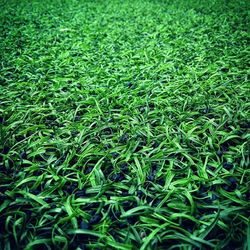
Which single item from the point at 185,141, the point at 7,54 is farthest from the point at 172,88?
the point at 7,54

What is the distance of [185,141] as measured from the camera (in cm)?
197

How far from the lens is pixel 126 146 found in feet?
6.41

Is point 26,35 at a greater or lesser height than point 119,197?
greater

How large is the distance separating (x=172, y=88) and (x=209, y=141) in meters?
1.10

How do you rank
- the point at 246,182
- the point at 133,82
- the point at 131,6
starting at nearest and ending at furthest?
1. the point at 246,182
2. the point at 133,82
3. the point at 131,6

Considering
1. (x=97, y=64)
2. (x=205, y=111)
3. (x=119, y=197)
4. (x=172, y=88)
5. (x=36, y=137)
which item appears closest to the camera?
(x=119, y=197)

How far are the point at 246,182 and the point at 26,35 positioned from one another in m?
5.04

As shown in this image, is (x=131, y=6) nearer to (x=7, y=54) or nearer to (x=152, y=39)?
(x=152, y=39)

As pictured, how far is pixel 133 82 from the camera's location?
307cm

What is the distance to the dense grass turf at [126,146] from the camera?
1.36 m

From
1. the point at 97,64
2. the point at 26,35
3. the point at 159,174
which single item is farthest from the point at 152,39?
the point at 159,174

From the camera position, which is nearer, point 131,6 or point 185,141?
point 185,141

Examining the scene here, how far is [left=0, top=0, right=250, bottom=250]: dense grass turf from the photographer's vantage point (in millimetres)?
1363

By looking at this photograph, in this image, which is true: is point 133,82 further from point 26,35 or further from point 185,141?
point 26,35
